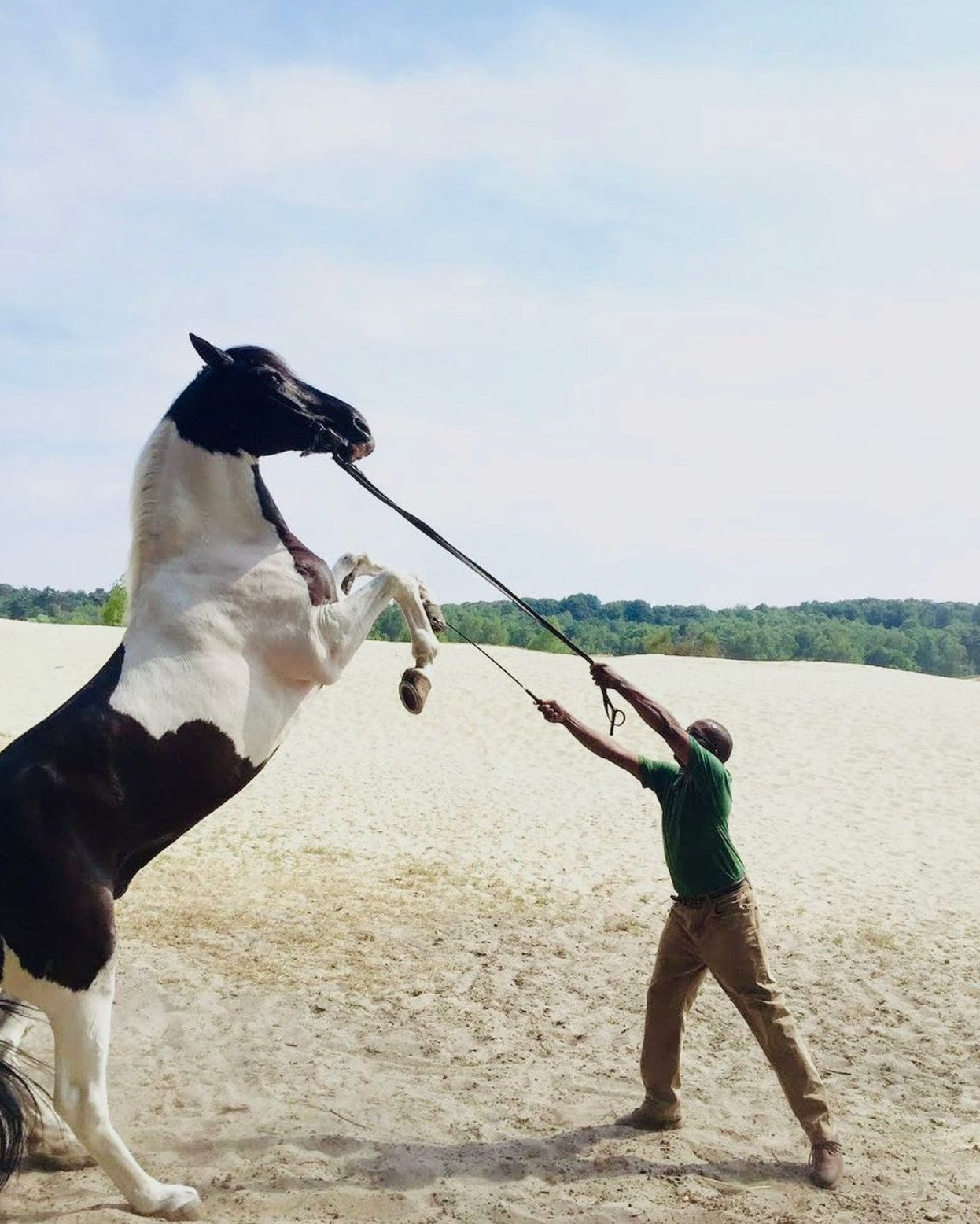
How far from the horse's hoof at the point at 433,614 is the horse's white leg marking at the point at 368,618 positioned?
0.13ft

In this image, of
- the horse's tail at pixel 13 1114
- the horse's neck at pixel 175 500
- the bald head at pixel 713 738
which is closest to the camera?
the horse's tail at pixel 13 1114

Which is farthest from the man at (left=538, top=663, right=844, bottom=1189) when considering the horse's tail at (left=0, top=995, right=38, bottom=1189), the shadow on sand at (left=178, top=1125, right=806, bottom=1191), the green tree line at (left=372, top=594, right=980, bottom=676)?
the green tree line at (left=372, top=594, right=980, bottom=676)

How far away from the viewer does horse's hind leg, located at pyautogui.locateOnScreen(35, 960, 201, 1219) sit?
3941 mm

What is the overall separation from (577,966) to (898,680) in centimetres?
2367

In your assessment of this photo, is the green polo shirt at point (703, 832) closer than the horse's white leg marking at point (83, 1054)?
No

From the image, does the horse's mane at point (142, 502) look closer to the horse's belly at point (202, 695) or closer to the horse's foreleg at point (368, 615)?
the horse's belly at point (202, 695)

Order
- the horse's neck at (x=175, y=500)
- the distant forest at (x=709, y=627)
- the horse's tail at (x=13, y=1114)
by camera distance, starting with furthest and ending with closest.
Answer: the distant forest at (x=709, y=627) → the horse's neck at (x=175, y=500) → the horse's tail at (x=13, y=1114)

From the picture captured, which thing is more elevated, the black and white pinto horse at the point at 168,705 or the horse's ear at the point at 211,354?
the horse's ear at the point at 211,354

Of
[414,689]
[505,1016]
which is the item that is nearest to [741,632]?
[505,1016]

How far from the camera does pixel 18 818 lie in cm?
395

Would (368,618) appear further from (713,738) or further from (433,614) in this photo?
(713,738)

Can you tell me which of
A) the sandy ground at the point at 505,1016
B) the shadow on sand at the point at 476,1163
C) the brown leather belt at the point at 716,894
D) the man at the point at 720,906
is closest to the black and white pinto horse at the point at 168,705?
the sandy ground at the point at 505,1016

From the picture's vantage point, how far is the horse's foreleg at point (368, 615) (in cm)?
448

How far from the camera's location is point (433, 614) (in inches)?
197
